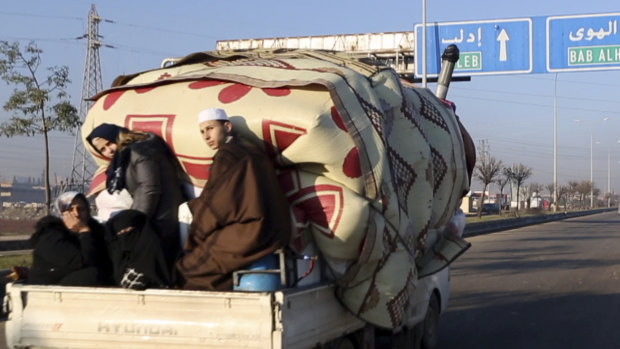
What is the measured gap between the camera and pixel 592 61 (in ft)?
71.4

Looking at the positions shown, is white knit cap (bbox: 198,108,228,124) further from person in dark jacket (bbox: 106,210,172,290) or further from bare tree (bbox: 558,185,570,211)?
bare tree (bbox: 558,185,570,211)

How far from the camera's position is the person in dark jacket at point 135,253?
5070 mm

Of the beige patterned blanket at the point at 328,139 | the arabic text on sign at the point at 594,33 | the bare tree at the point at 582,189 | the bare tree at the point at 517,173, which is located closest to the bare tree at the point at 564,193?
the bare tree at the point at 582,189

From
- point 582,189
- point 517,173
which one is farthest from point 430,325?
point 582,189

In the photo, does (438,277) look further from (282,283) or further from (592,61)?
(592,61)

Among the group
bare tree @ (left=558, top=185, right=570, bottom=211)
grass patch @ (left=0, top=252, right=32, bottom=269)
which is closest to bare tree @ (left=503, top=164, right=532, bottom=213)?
bare tree @ (left=558, top=185, right=570, bottom=211)

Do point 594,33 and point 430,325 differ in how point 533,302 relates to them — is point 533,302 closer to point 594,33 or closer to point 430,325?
point 430,325

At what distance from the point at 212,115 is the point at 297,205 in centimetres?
80

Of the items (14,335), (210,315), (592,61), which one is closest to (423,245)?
(210,315)

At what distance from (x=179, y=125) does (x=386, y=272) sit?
5.70 feet

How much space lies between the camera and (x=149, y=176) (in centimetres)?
550

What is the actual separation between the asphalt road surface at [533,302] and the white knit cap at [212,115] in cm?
480

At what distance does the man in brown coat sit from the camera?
197 inches

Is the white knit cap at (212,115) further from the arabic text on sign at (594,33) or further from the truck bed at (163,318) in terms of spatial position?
the arabic text on sign at (594,33)
